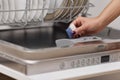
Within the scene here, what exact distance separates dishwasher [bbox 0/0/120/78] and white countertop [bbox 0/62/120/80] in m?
0.01

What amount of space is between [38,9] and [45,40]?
0.13 metres

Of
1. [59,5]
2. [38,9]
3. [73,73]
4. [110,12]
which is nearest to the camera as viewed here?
[73,73]

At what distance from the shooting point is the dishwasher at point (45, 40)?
76cm

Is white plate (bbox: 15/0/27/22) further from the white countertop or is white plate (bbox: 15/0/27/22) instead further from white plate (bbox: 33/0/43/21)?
the white countertop

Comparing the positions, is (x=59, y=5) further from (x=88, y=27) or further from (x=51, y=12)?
(x=88, y=27)

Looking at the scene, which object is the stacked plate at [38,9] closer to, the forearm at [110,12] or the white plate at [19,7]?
the white plate at [19,7]

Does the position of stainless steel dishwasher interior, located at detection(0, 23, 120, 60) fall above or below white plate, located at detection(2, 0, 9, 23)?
below

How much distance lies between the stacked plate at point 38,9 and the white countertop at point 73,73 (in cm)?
31

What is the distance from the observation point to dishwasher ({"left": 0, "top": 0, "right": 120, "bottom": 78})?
758 millimetres

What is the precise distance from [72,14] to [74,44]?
0.34 metres

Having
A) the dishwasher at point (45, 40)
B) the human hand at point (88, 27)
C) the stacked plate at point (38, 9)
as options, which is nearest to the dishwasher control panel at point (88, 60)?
the dishwasher at point (45, 40)

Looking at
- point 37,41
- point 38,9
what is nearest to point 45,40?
point 37,41

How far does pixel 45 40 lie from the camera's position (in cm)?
97

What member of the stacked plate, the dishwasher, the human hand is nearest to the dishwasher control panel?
the dishwasher
